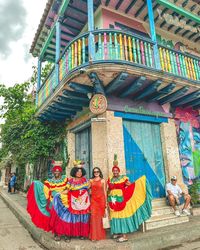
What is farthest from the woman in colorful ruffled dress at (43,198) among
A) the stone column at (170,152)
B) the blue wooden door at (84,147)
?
the stone column at (170,152)

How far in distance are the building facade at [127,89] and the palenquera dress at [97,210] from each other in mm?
1042

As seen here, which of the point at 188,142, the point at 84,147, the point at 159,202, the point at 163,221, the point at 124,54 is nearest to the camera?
the point at 163,221

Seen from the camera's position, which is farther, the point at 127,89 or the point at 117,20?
the point at 117,20

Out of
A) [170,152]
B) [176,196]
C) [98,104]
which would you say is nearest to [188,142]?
[170,152]

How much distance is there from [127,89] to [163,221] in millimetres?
3689

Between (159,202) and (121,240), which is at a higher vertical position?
(159,202)

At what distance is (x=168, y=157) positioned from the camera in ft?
21.5

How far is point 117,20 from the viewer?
7.25 meters

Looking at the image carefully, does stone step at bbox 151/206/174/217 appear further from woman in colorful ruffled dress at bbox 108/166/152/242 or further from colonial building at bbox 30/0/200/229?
woman in colorful ruffled dress at bbox 108/166/152/242

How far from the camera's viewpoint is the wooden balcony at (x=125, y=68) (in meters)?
5.02

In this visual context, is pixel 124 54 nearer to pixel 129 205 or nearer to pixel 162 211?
pixel 129 205

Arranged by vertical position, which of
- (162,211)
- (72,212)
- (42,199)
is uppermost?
(42,199)

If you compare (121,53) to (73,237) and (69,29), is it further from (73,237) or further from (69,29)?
(73,237)

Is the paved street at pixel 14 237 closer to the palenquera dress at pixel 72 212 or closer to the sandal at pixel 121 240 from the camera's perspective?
the palenquera dress at pixel 72 212
